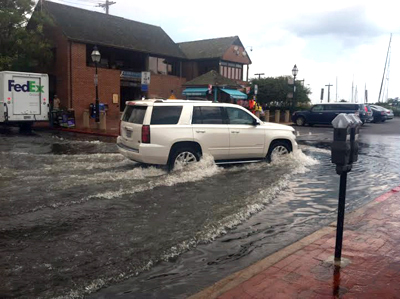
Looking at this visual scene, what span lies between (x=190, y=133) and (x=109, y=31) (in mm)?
25605

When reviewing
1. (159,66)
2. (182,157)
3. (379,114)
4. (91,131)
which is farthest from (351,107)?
(182,157)

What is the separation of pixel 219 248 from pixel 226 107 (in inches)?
218

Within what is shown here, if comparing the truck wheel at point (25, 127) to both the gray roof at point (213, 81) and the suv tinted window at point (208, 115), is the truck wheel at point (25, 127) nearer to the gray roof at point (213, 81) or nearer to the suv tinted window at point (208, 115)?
the suv tinted window at point (208, 115)

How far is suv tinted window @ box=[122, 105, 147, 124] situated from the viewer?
9.02 meters

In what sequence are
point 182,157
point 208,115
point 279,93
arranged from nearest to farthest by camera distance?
point 182,157, point 208,115, point 279,93

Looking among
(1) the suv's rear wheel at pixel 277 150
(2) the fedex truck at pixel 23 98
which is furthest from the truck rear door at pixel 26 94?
(1) the suv's rear wheel at pixel 277 150

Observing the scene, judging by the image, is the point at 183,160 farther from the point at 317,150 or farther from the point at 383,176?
the point at 317,150

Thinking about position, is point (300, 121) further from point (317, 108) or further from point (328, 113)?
point (328, 113)

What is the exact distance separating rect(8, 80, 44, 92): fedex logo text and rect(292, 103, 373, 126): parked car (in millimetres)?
18376

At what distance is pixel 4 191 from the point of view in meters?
7.31

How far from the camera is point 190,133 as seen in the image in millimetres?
9234

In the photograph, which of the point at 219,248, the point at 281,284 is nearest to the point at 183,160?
the point at 219,248

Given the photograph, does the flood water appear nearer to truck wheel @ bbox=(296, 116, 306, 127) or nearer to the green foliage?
truck wheel @ bbox=(296, 116, 306, 127)

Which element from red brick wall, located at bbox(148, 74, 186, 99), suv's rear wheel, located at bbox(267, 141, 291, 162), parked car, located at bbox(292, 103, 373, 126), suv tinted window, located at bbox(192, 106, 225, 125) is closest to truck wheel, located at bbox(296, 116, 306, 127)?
parked car, located at bbox(292, 103, 373, 126)
